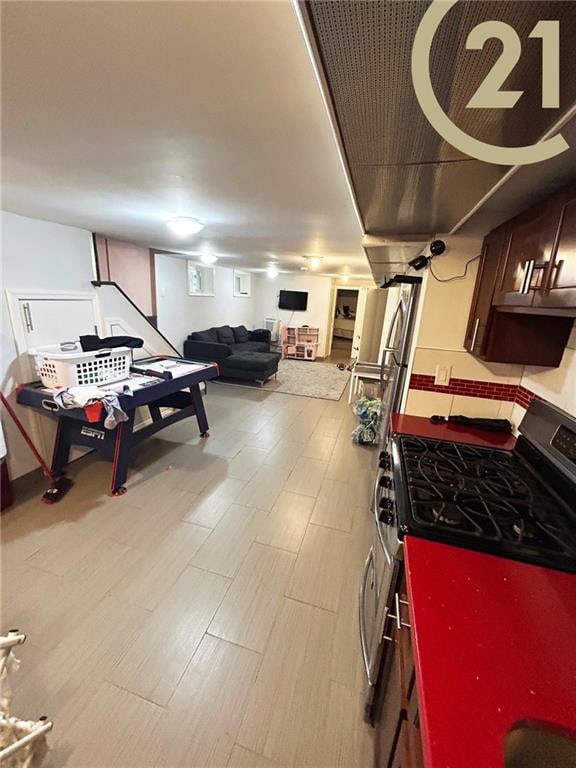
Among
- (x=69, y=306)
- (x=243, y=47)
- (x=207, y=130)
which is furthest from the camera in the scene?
(x=69, y=306)

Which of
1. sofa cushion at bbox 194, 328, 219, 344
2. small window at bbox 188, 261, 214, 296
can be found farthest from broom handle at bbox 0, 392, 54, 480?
small window at bbox 188, 261, 214, 296

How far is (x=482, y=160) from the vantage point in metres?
0.90

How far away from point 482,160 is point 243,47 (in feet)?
2.32

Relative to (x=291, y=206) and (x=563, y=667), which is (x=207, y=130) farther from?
(x=563, y=667)

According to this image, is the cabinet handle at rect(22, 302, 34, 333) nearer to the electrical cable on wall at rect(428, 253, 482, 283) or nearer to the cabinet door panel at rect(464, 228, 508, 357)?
the electrical cable on wall at rect(428, 253, 482, 283)

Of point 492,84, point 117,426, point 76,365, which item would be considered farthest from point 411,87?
point 117,426

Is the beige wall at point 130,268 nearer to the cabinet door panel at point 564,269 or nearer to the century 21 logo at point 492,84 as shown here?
the century 21 logo at point 492,84

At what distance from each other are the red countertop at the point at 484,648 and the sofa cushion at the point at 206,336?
5.42 m

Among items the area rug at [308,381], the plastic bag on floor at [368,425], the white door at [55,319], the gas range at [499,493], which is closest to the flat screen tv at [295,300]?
the area rug at [308,381]

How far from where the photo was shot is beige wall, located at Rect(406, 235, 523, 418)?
1830 mm

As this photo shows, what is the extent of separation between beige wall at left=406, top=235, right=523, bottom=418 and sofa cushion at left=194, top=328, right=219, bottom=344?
4.59m

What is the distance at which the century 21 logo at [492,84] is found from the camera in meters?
0.50

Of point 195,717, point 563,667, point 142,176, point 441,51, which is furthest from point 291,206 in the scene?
point 195,717

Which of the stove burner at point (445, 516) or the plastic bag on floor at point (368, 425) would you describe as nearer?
the stove burner at point (445, 516)
